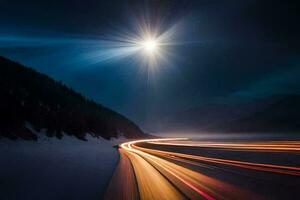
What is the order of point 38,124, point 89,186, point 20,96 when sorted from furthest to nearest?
point 20,96
point 38,124
point 89,186

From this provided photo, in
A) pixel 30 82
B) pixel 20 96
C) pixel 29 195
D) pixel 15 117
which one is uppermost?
pixel 30 82

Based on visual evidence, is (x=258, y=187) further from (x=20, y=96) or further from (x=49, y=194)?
(x=20, y=96)

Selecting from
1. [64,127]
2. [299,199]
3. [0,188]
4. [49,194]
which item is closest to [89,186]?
[49,194]

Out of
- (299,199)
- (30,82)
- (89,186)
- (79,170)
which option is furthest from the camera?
(30,82)

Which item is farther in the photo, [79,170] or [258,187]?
[79,170]

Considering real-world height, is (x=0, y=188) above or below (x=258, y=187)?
below

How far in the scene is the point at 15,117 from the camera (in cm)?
2666

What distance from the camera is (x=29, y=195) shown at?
27.4 ft

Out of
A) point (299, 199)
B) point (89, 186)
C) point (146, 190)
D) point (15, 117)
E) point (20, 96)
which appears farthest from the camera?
point (20, 96)

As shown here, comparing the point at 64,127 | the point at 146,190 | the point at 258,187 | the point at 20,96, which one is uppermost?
the point at 20,96

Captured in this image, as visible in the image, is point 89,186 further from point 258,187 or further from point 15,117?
point 15,117

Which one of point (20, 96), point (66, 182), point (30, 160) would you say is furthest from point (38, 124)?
point (66, 182)

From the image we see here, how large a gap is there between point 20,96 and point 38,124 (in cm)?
959

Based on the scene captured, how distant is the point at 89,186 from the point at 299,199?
6.04 m
